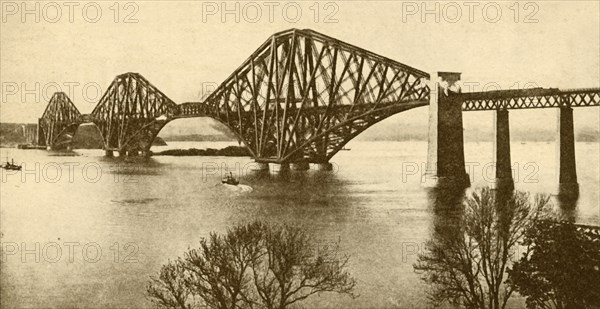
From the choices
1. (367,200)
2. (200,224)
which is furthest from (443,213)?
(200,224)

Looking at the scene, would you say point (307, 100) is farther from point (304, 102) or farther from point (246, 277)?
point (246, 277)

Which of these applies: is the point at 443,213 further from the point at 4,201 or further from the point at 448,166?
the point at 4,201

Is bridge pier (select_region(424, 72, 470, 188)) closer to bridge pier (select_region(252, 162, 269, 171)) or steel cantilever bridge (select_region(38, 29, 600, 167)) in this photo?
steel cantilever bridge (select_region(38, 29, 600, 167))

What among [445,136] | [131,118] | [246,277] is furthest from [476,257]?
[131,118]

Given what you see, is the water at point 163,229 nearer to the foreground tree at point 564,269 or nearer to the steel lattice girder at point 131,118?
the foreground tree at point 564,269

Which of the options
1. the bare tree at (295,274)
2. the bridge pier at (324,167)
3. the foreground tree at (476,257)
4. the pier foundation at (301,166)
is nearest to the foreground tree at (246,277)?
the bare tree at (295,274)

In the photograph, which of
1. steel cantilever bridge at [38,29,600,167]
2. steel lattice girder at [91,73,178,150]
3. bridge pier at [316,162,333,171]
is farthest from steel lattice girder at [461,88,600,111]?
steel lattice girder at [91,73,178,150]
